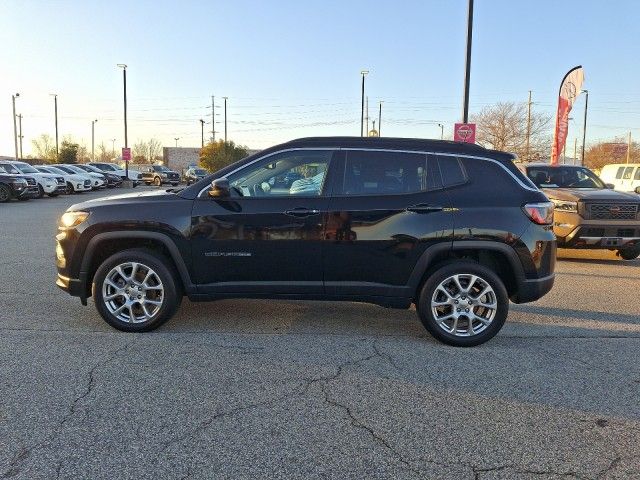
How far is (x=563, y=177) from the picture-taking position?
1053 centimetres

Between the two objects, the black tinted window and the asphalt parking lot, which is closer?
the asphalt parking lot

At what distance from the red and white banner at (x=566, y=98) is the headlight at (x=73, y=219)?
15.6m

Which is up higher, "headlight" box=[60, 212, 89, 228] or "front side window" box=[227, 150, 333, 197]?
"front side window" box=[227, 150, 333, 197]

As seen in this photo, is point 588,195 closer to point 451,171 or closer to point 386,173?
point 451,171

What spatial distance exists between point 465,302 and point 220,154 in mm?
51215

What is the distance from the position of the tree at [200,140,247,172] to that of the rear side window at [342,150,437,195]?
49194mm

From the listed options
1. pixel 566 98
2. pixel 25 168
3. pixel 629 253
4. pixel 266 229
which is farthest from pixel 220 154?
pixel 266 229

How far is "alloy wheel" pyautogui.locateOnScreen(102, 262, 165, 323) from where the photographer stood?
4879 millimetres

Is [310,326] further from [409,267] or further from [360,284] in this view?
[409,267]

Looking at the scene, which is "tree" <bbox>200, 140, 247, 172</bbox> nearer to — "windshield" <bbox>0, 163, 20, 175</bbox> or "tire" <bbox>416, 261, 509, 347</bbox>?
"windshield" <bbox>0, 163, 20, 175</bbox>

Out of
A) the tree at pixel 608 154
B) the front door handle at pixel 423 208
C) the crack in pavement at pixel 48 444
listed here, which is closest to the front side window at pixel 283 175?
the front door handle at pixel 423 208

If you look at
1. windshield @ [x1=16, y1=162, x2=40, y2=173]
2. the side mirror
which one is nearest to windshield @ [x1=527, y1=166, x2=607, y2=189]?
the side mirror

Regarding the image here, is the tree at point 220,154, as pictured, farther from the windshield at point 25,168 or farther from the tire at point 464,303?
the tire at point 464,303

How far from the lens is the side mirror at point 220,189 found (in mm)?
4648
